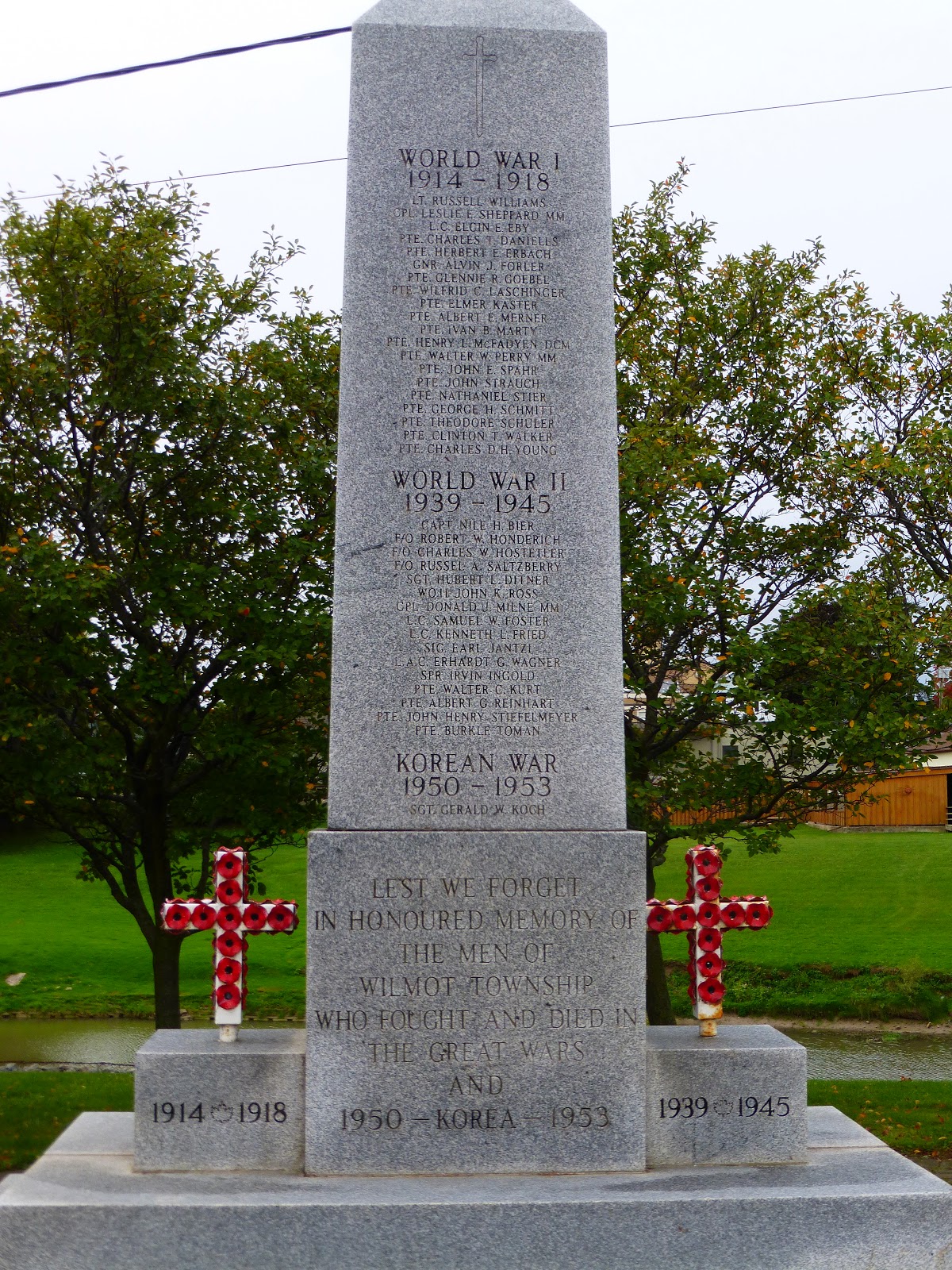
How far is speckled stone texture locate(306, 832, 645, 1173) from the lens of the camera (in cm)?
555

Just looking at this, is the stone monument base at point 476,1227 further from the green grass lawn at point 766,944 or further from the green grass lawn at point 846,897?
the green grass lawn at point 846,897

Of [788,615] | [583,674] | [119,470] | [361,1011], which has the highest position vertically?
[119,470]

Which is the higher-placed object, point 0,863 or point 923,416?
point 923,416

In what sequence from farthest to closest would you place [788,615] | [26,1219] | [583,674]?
[788,615] < [583,674] < [26,1219]

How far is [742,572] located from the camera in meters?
14.2

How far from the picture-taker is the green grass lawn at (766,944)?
2009 centimetres

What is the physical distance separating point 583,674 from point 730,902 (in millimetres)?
1250

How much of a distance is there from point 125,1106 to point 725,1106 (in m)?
6.98

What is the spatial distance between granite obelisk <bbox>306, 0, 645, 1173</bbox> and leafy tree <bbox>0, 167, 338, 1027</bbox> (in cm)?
489

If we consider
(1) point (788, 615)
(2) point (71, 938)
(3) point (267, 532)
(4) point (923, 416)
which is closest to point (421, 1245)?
(3) point (267, 532)

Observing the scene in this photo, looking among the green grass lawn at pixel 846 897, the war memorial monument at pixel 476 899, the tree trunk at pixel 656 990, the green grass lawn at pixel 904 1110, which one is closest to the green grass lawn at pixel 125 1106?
the green grass lawn at pixel 904 1110

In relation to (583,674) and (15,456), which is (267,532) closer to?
(15,456)

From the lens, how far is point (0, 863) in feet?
126

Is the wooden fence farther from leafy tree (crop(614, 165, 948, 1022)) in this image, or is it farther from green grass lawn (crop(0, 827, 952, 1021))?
leafy tree (crop(614, 165, 948, 1022))
